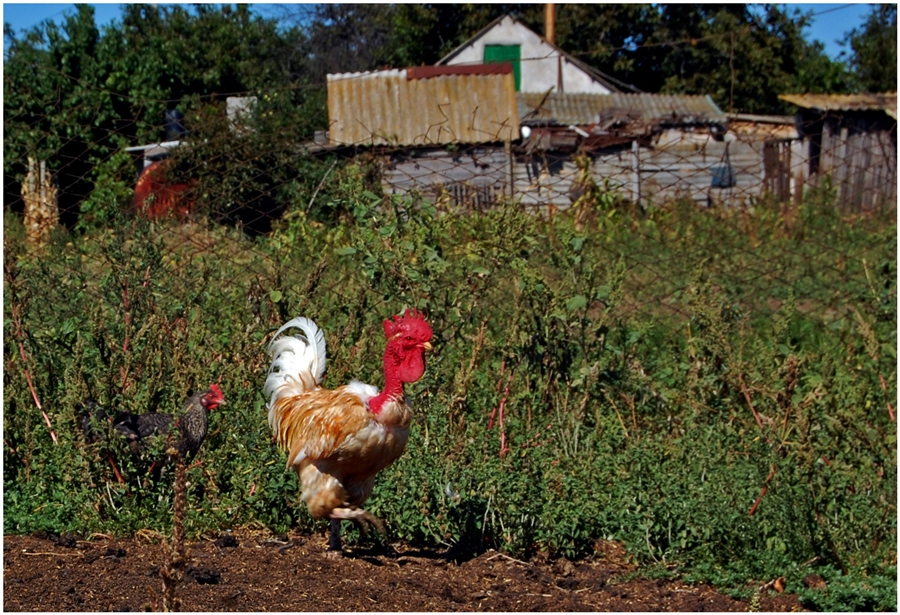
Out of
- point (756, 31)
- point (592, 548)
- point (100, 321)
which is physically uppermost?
point (756, 31)

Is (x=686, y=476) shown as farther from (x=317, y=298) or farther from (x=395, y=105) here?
(x=395, y=105)

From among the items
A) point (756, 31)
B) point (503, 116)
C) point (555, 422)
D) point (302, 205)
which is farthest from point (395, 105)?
point (756, 31)

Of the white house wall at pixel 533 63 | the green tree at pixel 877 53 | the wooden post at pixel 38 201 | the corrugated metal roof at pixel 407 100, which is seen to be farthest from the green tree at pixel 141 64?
the green tree at pixel 877 53

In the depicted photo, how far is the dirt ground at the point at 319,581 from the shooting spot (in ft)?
12.1

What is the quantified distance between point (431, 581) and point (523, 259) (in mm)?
2245

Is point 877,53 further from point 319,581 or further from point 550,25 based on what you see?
point 319,581

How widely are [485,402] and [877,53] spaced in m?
30.4

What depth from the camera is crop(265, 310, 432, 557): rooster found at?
168 inches

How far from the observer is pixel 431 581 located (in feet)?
13.3

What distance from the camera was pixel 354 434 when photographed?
4246 millimetres

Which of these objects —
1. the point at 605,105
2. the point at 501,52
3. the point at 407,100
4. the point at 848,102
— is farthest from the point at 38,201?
the point at 501,52

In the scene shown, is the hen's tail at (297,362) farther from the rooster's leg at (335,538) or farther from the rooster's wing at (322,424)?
the rooster's leg at (335,538)

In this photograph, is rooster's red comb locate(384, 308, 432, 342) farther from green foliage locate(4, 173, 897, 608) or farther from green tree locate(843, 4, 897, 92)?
green tree locate(843, 4, 897, 92)

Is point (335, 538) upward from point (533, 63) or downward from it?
downward
